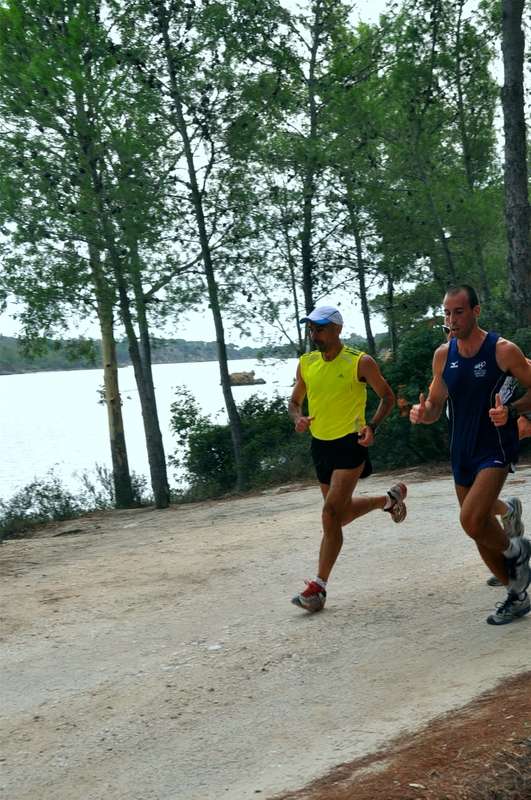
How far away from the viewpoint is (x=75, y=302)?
20.1 m

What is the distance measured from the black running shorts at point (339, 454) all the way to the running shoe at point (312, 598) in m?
0.78

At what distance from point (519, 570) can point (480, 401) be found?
1.15 m

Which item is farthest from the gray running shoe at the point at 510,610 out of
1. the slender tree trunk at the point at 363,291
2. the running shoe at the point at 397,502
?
the slender tree trunk at the point at 363,291

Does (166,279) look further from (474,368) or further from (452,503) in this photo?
(474,368)

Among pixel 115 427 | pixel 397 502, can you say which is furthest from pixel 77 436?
pixel 397 502

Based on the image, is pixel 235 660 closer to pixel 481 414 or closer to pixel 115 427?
pixel 481 414

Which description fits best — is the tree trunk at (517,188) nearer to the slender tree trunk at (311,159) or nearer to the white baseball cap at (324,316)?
the slender tree trunk at (311,159)

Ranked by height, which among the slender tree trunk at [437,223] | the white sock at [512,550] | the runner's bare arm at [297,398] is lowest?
the white sock at [512,550]

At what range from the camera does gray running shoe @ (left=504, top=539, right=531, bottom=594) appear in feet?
20.7

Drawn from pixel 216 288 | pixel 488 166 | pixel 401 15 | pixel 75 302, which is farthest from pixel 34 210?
pixel 488 166

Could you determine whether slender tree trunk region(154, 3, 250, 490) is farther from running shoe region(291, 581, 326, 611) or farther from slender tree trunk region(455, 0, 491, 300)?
running shoe region(291, 581, 326, 611)

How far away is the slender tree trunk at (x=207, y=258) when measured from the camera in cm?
2103

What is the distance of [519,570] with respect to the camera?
634 centimetres

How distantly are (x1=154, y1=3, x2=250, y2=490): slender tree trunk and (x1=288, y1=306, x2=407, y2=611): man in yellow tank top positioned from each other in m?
14.4
